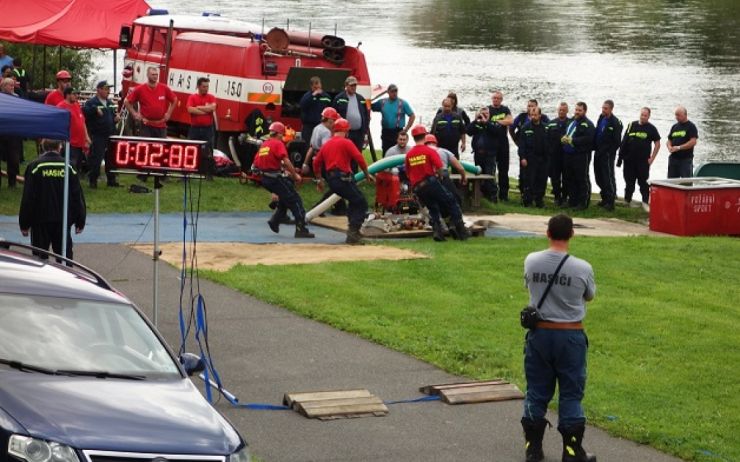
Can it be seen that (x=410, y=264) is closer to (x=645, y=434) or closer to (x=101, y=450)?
(x=645, y=434)

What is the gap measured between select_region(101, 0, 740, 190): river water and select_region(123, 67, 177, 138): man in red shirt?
49.5ft

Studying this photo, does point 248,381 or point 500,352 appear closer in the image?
point 248,381

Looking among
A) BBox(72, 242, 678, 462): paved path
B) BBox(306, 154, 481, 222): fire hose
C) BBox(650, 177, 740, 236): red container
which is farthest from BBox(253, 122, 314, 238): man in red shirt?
BBox(650, 177, 740, 236): red container

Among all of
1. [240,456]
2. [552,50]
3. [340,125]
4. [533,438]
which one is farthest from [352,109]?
[552,50]

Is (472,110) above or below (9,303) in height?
below

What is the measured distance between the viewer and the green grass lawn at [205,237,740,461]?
1270cm

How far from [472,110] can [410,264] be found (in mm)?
28010

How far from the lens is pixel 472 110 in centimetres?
4688

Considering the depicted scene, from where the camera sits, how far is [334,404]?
12.2 metres

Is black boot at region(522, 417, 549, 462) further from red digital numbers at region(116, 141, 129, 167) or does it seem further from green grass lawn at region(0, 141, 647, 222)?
green grass lawn at region(0, 141, 647, 222)

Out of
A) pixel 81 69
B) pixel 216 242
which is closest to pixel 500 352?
pixel 216 242

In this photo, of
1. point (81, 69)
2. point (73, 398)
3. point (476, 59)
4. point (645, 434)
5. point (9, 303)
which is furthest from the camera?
point (476, 59)

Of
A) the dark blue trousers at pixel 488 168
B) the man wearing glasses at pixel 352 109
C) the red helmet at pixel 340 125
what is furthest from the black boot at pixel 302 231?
the dark blue trousers at pixel 488 168

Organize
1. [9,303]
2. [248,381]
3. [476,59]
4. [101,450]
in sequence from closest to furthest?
[101,450], [9,303], [248,381], [476,59]
